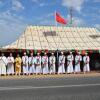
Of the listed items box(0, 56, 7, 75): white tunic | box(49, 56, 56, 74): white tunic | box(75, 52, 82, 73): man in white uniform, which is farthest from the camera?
box(75, 52, 82, 73): man in white uniform

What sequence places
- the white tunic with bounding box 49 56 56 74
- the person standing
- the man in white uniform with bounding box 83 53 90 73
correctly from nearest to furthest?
the person standing → the white tunic with bounding box 49 56 56 74 → the man in white uniform with bounding box 83 53 90 73

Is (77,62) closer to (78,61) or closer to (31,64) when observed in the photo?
(78,61)

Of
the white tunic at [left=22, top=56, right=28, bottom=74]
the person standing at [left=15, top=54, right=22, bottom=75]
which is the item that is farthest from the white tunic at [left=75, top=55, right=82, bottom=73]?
the person standing at [left=15, top=54, right=22, bottom=75]

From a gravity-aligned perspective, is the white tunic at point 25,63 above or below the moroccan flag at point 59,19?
below

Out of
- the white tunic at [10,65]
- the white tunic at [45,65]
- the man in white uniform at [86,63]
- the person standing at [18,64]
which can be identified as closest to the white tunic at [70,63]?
the man in white uniform at [86,63]

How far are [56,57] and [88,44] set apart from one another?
5.80m

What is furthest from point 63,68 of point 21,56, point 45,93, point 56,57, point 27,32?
point 45,93

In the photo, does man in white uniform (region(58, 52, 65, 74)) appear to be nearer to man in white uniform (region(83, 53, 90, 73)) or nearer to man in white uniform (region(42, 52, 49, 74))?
man in white uniform (region(42, 52, 49, 74))

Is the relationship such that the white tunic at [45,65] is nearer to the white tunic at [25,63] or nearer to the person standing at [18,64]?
the white tunic at [25,63]

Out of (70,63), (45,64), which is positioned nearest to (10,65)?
(45,64)

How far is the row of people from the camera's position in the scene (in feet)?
92.6

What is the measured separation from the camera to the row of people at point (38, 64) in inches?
1111

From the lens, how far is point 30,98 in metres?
13.3

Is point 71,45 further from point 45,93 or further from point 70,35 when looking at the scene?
point 45,93
